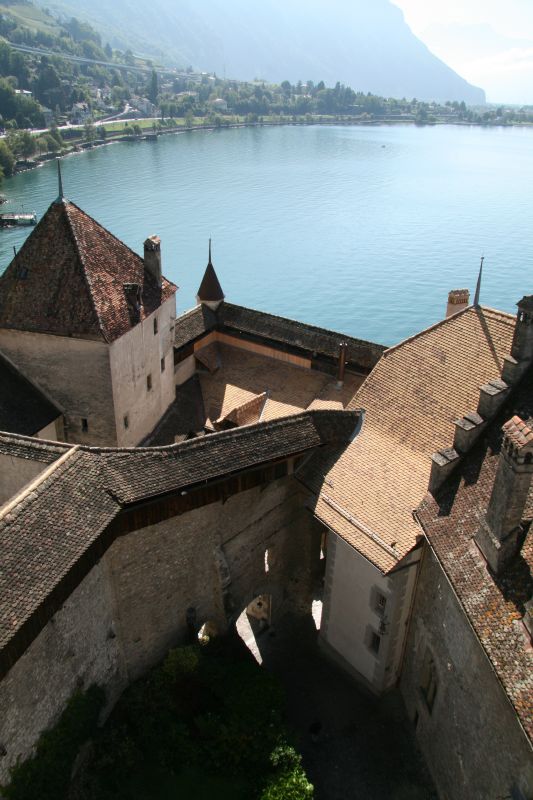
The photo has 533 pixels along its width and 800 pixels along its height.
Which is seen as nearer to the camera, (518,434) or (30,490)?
(518,434)

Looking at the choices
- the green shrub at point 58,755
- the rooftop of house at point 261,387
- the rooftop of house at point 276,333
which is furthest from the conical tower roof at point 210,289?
the green shrub at point 58,755

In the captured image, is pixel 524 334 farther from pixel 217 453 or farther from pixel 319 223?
pixel 319 223

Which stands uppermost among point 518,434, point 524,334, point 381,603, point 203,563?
point 524,334

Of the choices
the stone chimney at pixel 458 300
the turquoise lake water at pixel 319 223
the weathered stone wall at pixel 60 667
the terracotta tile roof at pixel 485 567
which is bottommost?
the turquoise lake water at pixel 319 223

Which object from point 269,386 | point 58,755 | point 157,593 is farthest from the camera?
point 269,386

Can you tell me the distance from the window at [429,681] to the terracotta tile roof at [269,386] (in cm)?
1275

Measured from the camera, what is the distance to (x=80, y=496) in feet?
66.0

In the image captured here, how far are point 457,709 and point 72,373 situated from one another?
19.0 m

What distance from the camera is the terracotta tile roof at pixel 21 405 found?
27781 mm

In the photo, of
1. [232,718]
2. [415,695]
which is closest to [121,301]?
[232,718]

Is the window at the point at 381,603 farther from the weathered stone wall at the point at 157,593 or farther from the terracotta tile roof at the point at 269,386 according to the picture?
the terracotta tile roof at the point at 269,386

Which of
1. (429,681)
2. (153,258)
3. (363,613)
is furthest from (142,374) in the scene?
(429,681)

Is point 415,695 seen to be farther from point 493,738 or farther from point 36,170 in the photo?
point 36,170

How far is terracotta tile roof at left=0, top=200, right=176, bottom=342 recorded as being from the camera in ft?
92.9
